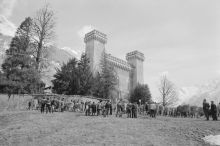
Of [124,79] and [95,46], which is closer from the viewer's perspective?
[95,46]

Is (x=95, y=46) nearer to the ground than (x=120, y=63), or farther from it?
farther from it

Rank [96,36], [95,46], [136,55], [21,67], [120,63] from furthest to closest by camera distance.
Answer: [136,55] < [120,63] < [96,36] < [95,46] < [21,67]

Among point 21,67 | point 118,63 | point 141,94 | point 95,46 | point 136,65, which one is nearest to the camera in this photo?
point 21,67

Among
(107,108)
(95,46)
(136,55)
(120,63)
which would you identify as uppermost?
(136,55)

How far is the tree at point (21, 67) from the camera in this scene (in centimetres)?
3431

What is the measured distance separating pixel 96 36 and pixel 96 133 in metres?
61.0

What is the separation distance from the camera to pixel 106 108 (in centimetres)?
2533

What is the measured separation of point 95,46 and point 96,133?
5929 centimetres

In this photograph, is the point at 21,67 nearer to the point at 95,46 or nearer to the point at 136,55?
the point at 95,46

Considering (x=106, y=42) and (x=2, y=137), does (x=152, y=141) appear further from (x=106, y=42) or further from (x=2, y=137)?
(x=106, y=42)

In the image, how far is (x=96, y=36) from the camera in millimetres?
75500

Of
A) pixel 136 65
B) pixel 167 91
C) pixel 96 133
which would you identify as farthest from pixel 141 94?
pixel 96 133

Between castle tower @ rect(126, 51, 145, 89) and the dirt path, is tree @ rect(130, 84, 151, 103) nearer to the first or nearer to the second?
castle tower @ rect(126, 51, 145, 89)

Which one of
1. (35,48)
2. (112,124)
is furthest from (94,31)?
(112,124)
